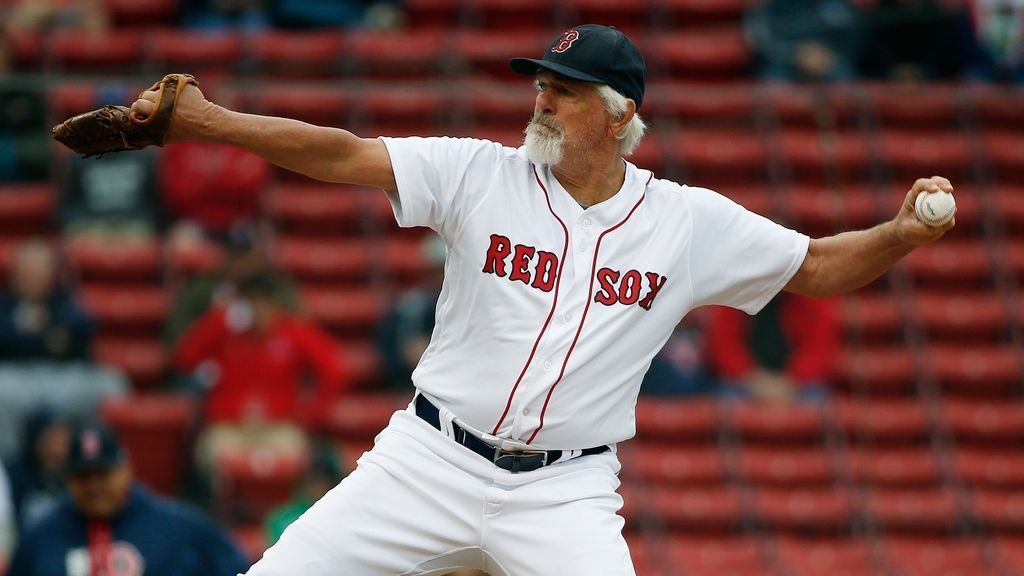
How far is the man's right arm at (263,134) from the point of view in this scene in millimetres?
3430

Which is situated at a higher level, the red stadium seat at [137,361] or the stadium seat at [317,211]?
the stadium seat at [317,211]

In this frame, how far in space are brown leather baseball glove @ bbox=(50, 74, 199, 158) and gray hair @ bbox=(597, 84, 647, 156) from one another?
974 millimetres

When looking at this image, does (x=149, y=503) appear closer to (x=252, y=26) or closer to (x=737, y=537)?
(x=737, y=537)

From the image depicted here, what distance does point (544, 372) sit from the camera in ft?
12.0

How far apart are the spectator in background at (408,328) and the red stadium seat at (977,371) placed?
2.78m

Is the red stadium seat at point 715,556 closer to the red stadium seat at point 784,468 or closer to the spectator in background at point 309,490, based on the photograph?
the red stadium seat at point 784,468

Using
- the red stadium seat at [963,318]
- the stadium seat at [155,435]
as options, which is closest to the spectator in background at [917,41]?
the red stadium seat at [963,318]

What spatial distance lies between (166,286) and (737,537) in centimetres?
320

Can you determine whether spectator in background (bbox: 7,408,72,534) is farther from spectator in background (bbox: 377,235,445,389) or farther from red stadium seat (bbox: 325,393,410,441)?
spectator in background (bbox: 377,235,445,389)

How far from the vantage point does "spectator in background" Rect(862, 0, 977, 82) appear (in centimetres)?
968

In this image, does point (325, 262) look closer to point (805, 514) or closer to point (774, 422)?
point (774, 422)

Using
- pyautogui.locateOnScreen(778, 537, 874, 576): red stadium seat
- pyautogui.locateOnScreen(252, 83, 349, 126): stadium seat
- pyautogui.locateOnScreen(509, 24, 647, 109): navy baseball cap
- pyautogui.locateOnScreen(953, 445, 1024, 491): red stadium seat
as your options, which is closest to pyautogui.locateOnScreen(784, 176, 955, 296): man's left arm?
pyautogui.locateOnScreen(509, 24, 647, 109): navy baseball cap

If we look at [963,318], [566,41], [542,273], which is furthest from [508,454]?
[963,318]

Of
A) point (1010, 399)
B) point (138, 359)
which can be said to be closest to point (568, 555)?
point (138, 359)
